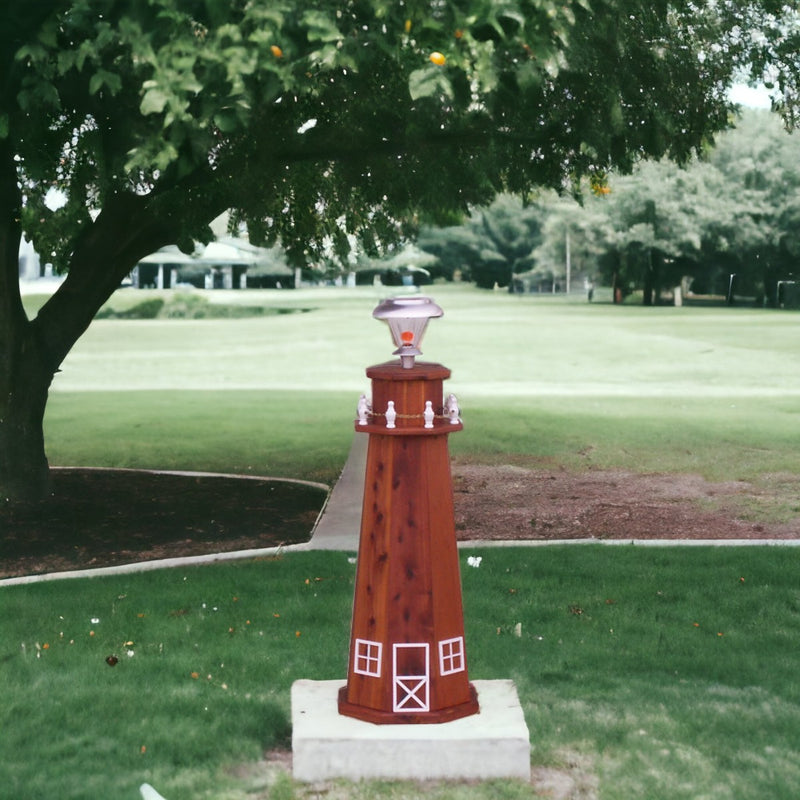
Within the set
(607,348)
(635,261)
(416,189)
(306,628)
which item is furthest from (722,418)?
(635,261)

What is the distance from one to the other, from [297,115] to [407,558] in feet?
19.0

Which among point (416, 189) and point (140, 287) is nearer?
point (416, 189)

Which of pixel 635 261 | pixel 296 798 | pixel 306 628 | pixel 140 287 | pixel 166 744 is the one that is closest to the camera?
A: pixel 296 798

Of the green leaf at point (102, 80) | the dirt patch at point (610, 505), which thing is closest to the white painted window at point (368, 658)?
the green leaf at point (102, 80)

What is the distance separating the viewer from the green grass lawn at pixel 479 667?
15.0 feet

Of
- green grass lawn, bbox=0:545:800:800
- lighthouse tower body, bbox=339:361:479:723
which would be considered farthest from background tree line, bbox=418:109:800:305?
lighthouse tower body, bbox=339:361:479:723

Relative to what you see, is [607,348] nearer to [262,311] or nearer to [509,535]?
[262,311]

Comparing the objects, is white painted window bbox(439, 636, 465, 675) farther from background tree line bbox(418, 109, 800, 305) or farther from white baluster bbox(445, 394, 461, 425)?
background tree line bbox(418, 109, 800, 305)

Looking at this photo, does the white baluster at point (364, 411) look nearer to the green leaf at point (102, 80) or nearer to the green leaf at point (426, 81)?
the green leaf at point (426, 81)

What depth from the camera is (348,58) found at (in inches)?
203

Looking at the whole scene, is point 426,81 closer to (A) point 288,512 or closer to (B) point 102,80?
(B) point 102,80

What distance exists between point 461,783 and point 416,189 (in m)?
6.69

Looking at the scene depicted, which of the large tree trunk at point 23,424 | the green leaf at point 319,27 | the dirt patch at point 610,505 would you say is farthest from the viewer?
the large tree trunk at point 23,424

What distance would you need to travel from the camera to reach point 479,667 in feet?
19.1
